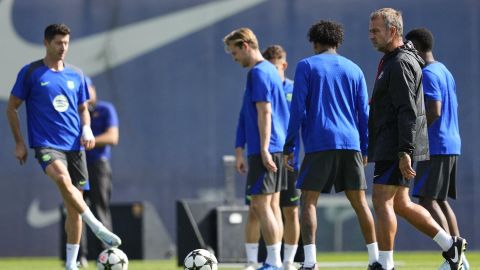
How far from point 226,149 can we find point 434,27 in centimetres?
318

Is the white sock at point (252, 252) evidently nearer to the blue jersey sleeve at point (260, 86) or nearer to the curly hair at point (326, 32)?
the blue jersey sleeve at point (260, 86)

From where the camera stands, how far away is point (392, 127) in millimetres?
7535

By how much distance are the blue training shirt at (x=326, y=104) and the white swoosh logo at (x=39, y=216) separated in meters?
6.59

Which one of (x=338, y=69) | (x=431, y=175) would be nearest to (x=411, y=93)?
(x=338, y=69)

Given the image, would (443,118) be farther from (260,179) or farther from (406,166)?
(406,166)

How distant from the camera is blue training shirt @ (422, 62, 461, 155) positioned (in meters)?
8.88

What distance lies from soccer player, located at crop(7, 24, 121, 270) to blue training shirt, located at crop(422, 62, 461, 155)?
282cm

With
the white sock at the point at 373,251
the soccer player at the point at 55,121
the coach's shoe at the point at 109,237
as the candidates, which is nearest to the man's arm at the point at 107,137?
the soccer player at the point at 55,121

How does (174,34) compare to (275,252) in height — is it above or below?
above

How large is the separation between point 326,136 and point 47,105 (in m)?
2.55

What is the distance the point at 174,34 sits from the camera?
14391 millimetres

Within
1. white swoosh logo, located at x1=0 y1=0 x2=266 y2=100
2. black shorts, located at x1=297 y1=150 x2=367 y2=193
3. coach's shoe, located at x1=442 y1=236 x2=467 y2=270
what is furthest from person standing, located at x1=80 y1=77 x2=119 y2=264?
coach's shoe, located at x1=442 y1=236 x2=467 y2=270

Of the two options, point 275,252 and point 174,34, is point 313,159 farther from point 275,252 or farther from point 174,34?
point 174,34

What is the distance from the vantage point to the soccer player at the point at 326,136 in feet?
25.9
